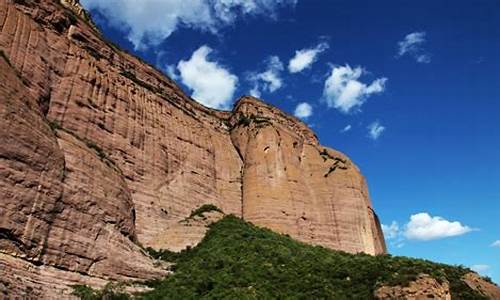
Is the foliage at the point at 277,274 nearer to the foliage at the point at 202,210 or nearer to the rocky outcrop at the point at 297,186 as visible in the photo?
the foliage at the point at 202,210

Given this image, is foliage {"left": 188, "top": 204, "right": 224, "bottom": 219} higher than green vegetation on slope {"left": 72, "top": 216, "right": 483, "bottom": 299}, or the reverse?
foliage {"left": 188, "top": 204, "right": 224, "bottom": 219}

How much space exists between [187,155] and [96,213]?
2254cm

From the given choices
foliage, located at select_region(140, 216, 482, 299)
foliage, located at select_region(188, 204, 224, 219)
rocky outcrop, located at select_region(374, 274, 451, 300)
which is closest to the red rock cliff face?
foliage, located at select_region(188, 204, 224, 219)

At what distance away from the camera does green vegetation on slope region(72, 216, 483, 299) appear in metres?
30.0

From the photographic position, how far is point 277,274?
33250 mm

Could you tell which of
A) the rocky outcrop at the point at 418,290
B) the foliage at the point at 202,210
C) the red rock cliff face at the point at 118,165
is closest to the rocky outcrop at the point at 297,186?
the red rock cliff face at the point at 118,165

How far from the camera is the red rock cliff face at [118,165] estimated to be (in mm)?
25578

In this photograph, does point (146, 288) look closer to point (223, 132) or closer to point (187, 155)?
point (187, 155)

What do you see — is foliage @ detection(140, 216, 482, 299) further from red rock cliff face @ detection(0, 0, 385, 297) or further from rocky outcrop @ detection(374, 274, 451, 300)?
red rock cliff face @ detection(0, 0, 385, 297)

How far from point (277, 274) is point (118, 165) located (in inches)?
616

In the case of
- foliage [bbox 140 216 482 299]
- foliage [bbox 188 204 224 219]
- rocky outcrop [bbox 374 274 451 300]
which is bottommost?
rocky outcrop [bbox 374 274 451 300]

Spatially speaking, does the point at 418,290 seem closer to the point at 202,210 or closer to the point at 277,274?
the point at 277,274

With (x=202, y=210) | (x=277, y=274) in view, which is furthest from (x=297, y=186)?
(x=277, y=274)

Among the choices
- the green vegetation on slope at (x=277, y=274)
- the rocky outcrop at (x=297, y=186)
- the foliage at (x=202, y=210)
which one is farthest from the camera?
the rocky outcrop at (x=297, y=186)
